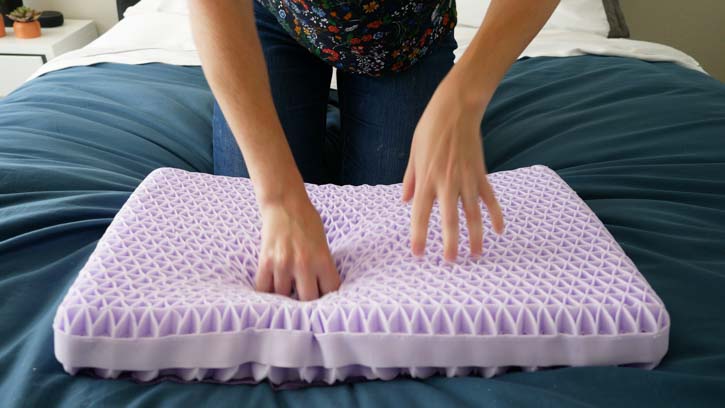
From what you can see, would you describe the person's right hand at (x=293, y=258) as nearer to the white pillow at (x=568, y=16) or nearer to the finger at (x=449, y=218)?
the finger at (x=449, y=218)

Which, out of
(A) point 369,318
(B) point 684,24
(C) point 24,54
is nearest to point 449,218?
(A) point 369,318

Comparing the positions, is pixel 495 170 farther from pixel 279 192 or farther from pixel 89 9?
pixel 89 9

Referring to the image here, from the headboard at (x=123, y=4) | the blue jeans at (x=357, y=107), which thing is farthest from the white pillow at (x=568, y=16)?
the headboard at (x=123, y=4)

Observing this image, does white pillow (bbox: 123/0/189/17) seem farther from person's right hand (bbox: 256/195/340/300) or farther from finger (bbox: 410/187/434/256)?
finger (bbox: 410/187/434/256)

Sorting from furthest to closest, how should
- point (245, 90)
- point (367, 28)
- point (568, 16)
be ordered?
point (568, 16) < point (367, 28) < point (245, 90)

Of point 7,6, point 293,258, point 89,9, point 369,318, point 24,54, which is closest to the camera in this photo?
point 369,318

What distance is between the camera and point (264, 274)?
0.72 meters

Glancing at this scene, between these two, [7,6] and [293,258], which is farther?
[7,6]

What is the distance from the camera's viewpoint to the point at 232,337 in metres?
0.60

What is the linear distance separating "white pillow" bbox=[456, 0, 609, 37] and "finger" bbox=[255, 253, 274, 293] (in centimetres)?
141

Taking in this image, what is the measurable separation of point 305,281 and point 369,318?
121mm

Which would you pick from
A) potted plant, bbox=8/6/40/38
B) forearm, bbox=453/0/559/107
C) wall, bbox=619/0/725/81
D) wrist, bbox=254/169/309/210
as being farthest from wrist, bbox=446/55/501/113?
wall, bbox=619/0/725/81

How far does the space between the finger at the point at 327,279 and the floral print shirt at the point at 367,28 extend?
0.46 m

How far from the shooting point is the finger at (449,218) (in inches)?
26.1
